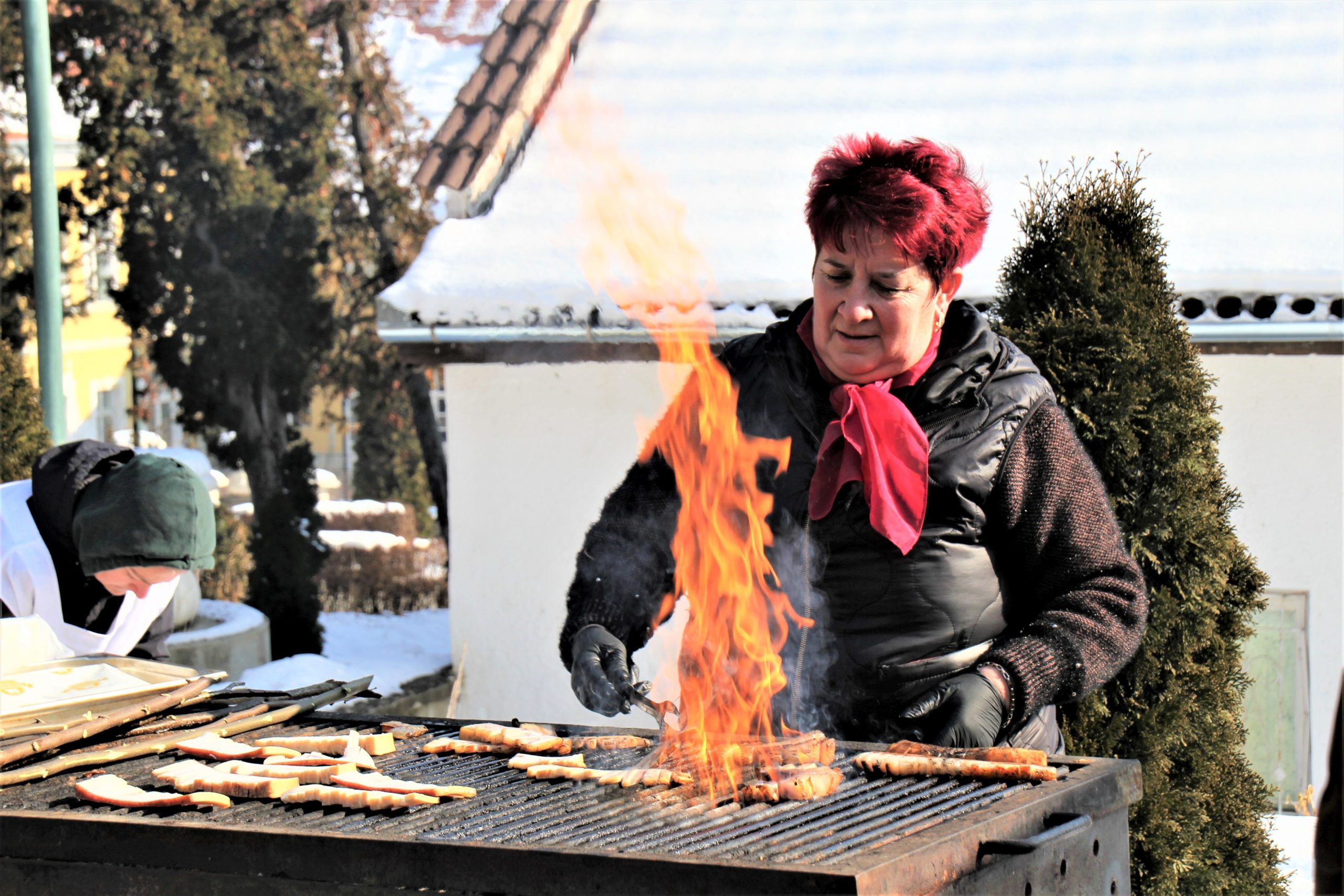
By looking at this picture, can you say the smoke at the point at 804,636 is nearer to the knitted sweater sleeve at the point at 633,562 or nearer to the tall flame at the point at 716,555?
the tall flame at the point at 716,555

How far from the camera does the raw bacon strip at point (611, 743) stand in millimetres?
3012

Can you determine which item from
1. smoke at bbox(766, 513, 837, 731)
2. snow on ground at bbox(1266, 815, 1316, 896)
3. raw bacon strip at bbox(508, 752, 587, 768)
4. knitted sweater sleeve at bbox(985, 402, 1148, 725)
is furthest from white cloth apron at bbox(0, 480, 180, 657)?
snow on ground at bbox(1266, 815, 1316, 896)

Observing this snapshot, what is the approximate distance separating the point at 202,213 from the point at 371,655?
732cm

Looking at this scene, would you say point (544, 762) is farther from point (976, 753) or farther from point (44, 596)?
point (44, 596)

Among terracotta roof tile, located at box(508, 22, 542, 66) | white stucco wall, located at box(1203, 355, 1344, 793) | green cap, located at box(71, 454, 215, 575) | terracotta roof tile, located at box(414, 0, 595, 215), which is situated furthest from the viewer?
terracotta roof tile, located at box(508, 22, 542, 66)

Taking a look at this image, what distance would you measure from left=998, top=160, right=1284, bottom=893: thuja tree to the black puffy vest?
1.75 metres

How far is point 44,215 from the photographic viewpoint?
7.75 meters

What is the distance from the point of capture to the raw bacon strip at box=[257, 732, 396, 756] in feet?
9.62

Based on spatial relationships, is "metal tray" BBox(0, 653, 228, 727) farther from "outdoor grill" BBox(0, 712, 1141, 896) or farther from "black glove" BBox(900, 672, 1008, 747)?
"black glove" BBox(900, 672, 1008, 747)

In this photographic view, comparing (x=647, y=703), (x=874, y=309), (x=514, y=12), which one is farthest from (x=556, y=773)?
(x=514, y=12)

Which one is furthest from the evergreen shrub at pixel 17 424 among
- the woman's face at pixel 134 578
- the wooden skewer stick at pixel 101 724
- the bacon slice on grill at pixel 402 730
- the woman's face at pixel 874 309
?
the woman's face at pixel 874 309

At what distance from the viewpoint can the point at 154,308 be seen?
50.1 feet

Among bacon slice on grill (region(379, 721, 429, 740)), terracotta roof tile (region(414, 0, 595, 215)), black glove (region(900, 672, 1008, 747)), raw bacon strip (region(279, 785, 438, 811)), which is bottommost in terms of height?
bacon slice on grill (region(379, 721, 429, 740))

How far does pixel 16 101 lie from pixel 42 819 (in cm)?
1497
